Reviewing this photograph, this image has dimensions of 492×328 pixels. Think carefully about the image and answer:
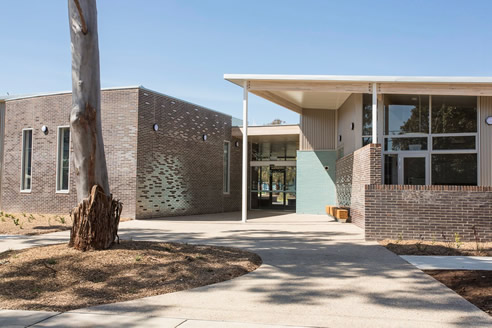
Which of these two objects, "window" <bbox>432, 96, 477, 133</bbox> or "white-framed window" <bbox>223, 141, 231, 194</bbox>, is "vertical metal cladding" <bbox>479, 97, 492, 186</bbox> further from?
"white-framed window" <bbox>223, 141, 231, 194</bbox>

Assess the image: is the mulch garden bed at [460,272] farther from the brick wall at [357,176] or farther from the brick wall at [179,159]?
the brick wall at [179,159]

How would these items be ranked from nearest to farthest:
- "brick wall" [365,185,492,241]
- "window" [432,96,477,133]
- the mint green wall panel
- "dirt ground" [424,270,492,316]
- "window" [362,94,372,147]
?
1. "dirt ground" [424,270,492,316]
2. "brick wall" [365,185,492,241]
3. "window" [432,96,477,133]
4. "window" [362,94,372,147]
5. the mint green wall panel

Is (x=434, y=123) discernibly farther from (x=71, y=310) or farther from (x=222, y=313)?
(x=71, y=310)

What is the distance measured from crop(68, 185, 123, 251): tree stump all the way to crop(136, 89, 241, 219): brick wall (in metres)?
9.26

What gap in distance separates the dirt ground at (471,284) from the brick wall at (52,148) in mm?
12186

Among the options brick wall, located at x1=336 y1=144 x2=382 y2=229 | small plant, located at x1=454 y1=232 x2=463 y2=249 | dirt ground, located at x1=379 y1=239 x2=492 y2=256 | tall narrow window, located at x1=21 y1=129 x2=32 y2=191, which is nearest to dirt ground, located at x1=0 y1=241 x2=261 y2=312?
dirt ground, located at x1=379 y1=239 x2=492 y2=256

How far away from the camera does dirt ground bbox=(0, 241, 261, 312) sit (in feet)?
17.9

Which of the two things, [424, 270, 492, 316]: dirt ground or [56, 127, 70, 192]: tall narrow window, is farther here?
[56, 127, 70, 192]: tall narrow window

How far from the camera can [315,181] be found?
21266mm

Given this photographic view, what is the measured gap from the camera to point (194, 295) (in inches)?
223

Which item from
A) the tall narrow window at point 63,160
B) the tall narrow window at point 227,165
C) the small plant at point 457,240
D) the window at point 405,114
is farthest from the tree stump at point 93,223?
the tall narrow window at point 227,165

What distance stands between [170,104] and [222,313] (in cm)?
1450

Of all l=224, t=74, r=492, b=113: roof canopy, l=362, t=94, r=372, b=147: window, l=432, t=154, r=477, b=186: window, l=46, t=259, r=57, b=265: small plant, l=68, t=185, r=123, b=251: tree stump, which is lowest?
l=46, t=259, r=57, b=265: small plant

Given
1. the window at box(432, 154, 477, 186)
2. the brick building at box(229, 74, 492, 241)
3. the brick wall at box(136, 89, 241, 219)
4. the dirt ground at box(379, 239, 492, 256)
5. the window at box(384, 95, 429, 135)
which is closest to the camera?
the dirt ground at box(379, 239, 492, 256)
